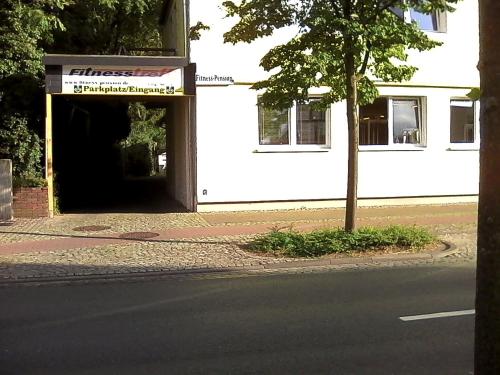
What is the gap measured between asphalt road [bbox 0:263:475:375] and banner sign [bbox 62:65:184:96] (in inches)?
271

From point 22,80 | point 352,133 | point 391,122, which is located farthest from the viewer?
point 391,122

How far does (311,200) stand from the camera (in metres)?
15.5

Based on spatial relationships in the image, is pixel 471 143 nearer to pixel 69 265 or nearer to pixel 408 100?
pixel 408 100

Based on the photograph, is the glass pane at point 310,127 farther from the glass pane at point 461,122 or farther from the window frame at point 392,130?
the glass pane at point 461,122

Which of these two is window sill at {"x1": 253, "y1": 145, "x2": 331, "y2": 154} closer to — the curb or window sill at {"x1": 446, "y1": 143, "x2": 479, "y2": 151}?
window sill at {"x1": 446, "y1": 143, "x2": 479, "y2": 151}

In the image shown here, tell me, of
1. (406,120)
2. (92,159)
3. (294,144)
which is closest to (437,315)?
(294,144)

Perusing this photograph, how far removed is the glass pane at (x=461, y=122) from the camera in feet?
54.5

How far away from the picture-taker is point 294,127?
50.4 ft

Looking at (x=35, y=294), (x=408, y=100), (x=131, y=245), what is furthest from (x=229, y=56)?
(x=35, y=294)

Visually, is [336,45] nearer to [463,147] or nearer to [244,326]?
[244,326]

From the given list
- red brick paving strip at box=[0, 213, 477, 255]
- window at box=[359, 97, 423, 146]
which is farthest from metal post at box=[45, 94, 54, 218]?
window at box=[359, 97, 423, 146]

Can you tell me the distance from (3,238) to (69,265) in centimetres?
306

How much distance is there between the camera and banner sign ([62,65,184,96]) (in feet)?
45.2

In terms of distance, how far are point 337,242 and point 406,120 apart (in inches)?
303
